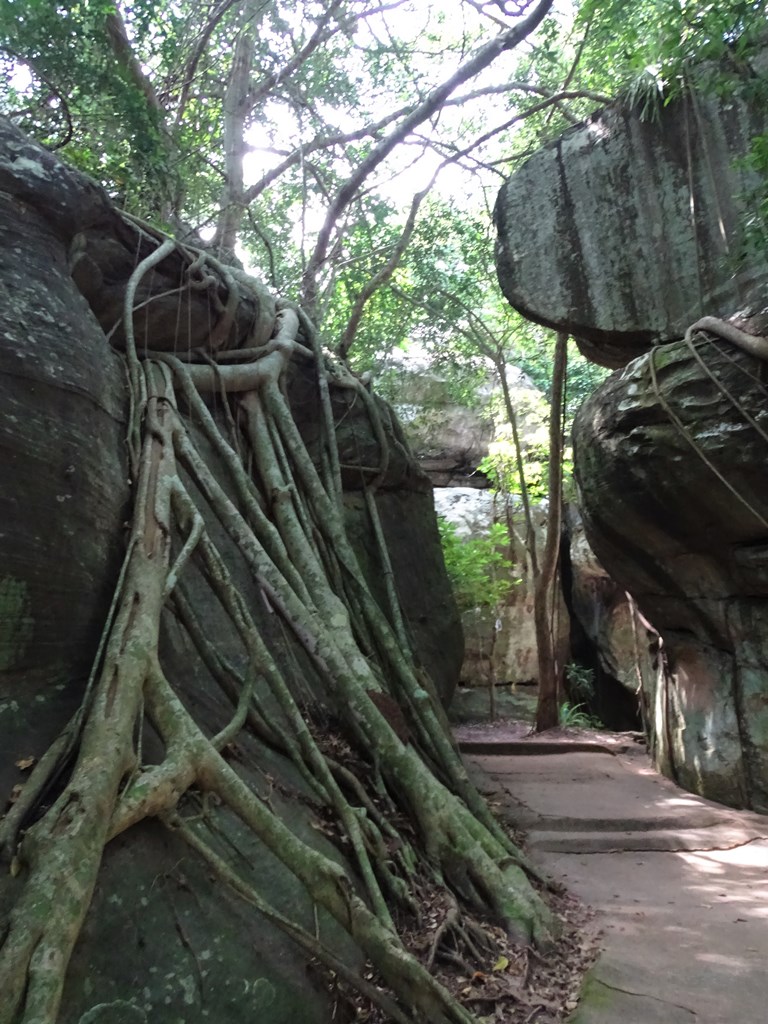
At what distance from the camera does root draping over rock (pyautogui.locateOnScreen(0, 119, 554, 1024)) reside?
2.42 metres

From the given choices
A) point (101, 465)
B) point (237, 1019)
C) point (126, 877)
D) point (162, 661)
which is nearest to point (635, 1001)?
point (237, 1019)

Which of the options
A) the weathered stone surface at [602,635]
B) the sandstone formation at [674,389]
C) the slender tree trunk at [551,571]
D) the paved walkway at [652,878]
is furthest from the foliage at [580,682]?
the sandstone formation at [674,389]

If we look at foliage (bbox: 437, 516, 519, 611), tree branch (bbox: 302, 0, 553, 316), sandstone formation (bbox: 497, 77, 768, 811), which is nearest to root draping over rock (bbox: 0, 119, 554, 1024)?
sandstone formation (bbox: 497, 77, 768, 811)

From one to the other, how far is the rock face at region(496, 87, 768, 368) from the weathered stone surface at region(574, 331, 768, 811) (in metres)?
0.97

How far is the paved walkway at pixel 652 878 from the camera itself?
3059 mm

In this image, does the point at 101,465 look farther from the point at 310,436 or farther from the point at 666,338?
the point at 666,338

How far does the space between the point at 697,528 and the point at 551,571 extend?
435cm

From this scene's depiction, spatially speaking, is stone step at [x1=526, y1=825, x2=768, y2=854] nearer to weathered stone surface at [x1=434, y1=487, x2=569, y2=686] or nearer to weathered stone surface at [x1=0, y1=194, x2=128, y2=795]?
weathered stone surface at [x1=0, y1=194, x2=128, y2=795]

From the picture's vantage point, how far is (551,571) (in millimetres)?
10344

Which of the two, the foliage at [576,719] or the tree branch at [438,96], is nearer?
the tree branch at [438,96]

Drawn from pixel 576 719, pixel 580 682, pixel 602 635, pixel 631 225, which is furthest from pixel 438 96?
pixel 580 682

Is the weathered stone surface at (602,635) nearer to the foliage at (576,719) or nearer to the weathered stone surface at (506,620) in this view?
the weathered stone surface at (506,620)

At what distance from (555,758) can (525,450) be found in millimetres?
5682

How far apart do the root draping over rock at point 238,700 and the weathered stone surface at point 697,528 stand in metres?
2.05
